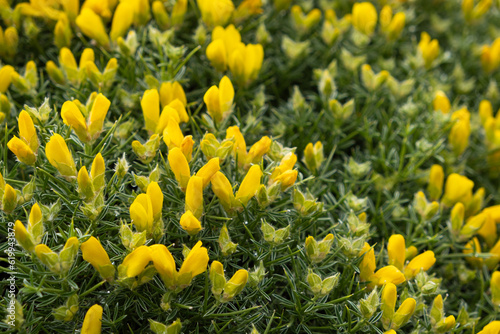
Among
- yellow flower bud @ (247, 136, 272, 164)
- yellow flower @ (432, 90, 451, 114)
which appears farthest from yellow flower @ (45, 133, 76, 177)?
yellow flower @ (432, 90, 451, 114)

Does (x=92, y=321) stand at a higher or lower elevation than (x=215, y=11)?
lower

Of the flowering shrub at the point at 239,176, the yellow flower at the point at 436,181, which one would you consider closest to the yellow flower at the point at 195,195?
the flowering shrub at the point at 239,176

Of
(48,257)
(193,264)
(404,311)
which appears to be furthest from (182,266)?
(404,311)

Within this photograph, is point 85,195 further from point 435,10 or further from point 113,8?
point 435,10

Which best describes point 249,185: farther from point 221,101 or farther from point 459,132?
point 459,132

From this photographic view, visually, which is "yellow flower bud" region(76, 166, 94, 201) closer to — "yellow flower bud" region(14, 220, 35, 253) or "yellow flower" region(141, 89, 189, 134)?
"yellow flower bud" region(14, 220, 35, 253)

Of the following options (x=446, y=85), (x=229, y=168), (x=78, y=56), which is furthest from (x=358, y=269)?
(x=78, y=56)
